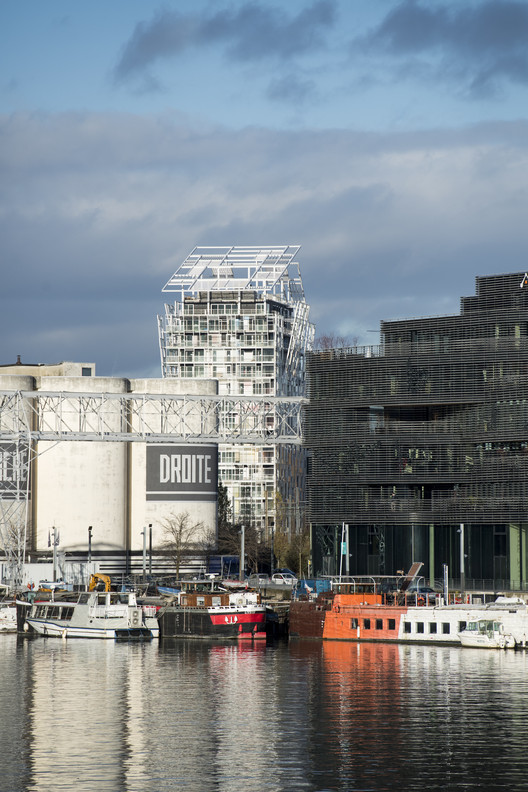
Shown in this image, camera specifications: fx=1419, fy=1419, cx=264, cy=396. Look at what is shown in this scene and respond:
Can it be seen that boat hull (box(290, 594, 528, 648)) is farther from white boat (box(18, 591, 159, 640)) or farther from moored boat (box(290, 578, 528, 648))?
white boat (box(18, 591, 159, 640))

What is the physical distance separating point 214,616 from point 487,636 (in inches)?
925

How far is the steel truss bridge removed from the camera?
5689 inches

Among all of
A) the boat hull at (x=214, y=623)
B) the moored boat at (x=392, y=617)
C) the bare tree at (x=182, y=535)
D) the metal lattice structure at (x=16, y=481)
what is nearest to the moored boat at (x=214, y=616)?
the boat hull at (x=214, y=623)

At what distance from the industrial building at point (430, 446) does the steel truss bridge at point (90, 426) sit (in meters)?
10.8

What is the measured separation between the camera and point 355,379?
5295 inches

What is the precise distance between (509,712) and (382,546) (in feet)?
212

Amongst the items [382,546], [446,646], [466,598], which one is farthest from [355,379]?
[446,646]

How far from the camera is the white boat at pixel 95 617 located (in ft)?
376

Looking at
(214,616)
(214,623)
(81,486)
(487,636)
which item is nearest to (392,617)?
(487,636)

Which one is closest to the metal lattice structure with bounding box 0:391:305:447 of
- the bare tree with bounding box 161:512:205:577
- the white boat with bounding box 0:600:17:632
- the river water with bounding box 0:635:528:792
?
the bare tree with bounding box 161:512:205:577

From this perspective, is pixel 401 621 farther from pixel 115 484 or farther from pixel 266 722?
pixel 115 484

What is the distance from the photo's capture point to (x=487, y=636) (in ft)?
332

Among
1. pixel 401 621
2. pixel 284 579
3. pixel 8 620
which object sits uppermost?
pixel 284 579

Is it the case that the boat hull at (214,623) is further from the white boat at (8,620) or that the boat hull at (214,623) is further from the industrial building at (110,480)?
the industrial building at (110,480)
